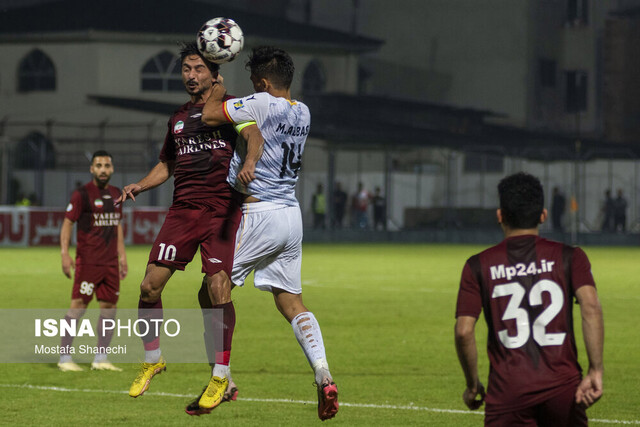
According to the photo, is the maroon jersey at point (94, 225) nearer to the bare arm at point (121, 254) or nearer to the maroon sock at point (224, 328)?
the bare arm at point (121, 254)

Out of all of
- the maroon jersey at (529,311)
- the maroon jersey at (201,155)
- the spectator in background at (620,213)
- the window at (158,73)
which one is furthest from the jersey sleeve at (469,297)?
the window at (158,73)

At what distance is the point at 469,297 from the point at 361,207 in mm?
39594

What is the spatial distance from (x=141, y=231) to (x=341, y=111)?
887 inches

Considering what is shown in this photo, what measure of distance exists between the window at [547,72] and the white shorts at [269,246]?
2322 inches

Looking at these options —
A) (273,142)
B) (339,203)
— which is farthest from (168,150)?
(339,203)

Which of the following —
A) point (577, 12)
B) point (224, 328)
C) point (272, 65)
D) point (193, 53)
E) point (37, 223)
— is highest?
point (577, 12)

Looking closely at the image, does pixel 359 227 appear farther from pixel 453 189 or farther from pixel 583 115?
pixel 583 115

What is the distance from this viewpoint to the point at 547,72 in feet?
218

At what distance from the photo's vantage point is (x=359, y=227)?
4256 centimetres

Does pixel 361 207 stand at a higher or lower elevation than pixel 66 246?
lower

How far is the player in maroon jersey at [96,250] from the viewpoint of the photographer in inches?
468

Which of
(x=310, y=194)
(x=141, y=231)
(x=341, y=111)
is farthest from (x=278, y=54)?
(x=341, y=111)

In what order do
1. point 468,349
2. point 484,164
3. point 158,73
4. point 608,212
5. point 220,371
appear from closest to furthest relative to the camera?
point 468,349, point 220,371, point 608,212, point 484,164, point 158,73

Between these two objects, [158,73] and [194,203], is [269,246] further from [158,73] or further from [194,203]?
[158,73]
